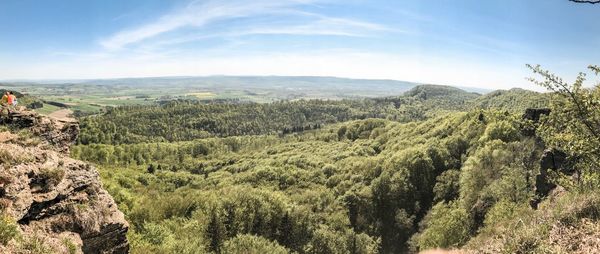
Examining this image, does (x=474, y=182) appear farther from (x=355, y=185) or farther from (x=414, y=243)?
(x=355, y=185)

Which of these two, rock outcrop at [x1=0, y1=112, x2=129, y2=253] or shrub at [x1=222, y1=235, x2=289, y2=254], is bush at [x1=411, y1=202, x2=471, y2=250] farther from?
rock outcrop at [x1=0, y1=112, x2=129, y2=253]

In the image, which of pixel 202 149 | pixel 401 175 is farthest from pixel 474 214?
pixel 202 149

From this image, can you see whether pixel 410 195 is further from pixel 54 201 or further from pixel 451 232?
pixel 54 201

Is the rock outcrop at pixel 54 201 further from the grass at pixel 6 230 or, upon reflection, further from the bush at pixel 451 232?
the bush at pixel 451 232

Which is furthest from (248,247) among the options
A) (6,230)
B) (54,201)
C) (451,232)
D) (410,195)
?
(410,195)

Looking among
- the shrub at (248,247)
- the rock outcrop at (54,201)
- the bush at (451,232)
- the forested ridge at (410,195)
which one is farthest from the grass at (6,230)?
the bush at (451,232)

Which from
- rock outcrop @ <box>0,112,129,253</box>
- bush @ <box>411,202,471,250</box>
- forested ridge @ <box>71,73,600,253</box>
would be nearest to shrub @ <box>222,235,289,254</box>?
forested ridge @ <box>71,73,600,253</box>

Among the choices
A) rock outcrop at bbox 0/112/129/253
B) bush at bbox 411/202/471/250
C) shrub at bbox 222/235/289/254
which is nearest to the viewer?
rock outcrop at bbox 0/112/129/253

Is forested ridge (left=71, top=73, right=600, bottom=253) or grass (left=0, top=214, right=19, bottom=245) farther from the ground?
grass (left=0, top=214, right=19, bottom=245)

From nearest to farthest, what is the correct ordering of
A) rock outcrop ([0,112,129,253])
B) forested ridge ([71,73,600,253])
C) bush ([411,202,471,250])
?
rock outcrop ([0,112,129,253])
forested ridge ([71,73,600,253])
bush ([411,202,471,250])
